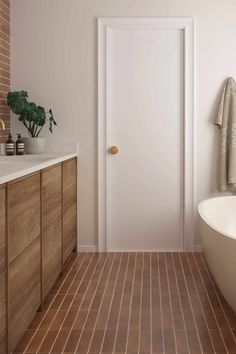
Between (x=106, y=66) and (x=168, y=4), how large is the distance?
2.40ft

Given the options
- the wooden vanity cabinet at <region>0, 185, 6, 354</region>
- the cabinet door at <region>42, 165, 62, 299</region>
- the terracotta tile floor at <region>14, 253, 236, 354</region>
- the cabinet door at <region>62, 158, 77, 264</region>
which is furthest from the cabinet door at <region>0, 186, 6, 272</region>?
the cabinet door at <region>62, 158, 77, 264</region>

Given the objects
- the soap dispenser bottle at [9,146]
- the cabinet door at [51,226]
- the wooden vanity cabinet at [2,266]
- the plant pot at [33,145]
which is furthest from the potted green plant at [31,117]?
the wooden vanity cabinet at [2,266]

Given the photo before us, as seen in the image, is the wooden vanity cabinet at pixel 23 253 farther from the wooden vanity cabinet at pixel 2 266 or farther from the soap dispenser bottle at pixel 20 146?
the soap dispenser bottle at pixel 20 146

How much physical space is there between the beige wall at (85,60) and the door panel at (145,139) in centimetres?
16

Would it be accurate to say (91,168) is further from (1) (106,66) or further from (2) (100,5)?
(2) (100,5)

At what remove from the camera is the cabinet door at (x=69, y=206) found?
4207 mm

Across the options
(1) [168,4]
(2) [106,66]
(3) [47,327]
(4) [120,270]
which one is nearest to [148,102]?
(2) [106,66]

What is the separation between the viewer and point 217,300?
3.52m

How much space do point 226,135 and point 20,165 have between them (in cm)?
220

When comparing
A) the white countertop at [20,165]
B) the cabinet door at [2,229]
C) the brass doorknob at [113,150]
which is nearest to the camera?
the cabinet door at [2,229]

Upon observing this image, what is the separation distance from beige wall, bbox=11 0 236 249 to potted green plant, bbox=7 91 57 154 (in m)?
0.13

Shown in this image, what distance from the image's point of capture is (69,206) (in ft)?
14.6

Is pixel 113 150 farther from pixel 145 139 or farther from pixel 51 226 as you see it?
pixel 51 226

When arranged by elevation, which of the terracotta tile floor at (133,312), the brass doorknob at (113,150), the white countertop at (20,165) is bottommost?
the terracotta tile floor at (133,312)
